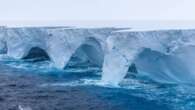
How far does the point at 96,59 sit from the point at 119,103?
1116 centimetres

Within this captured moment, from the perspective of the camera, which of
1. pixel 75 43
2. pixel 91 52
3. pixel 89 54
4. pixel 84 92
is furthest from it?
pixel 89 54

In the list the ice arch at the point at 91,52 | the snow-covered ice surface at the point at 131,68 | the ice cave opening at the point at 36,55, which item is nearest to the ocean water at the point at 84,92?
the snow-covered ice surface at the point at 131,68

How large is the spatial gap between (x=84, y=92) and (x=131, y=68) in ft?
17.7

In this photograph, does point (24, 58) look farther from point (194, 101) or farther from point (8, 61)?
point (194, 101)

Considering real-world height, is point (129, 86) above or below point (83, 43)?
below

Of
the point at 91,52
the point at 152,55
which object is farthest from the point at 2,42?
the point at 152,55

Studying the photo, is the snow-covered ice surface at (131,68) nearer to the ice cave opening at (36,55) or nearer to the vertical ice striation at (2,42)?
the ice cave opening at (36,55)

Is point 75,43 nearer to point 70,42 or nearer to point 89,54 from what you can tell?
point 70,42

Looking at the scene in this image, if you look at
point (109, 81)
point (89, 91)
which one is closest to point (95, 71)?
point (109, 81)

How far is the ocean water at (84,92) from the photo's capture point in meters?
16.2

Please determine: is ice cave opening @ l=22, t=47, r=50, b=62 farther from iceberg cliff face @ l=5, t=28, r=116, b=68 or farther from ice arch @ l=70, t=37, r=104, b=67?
ice arch @ l=70, t=37, r=104, b=67

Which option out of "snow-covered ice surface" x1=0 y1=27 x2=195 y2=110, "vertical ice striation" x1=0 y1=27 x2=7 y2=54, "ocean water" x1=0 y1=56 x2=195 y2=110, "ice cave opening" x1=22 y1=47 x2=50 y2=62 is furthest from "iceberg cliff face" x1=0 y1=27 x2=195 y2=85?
"vertical ice striation" x1=0 y1=27 x2=7 y2=54

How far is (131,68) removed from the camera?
23.5m

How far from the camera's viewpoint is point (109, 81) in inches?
832
